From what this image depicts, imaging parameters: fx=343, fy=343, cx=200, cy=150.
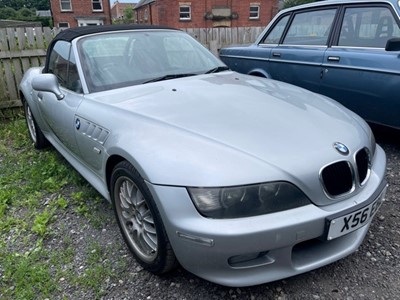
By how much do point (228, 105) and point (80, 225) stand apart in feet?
5.18

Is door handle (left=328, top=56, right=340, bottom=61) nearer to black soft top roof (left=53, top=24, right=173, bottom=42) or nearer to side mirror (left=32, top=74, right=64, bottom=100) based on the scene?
black soft top roof (left=53, top=24, right=173, bottom=42)

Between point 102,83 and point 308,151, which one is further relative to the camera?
point 102,83

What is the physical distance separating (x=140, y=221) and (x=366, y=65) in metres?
2.98

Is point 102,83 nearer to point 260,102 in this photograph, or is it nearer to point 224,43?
point 260,102

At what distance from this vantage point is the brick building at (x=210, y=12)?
31.8 metres

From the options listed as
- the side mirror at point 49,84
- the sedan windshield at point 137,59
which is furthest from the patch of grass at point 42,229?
the sedan windshield at point 137,59

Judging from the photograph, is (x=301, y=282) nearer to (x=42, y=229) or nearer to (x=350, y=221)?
(x=350, y=221)

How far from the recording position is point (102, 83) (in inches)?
111

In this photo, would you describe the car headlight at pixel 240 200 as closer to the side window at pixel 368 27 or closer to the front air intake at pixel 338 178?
the front air intake at pixel 338 178

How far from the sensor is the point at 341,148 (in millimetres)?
1924

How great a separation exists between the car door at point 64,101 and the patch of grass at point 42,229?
1.55 ft

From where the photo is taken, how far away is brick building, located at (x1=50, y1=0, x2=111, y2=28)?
3381 centimetres

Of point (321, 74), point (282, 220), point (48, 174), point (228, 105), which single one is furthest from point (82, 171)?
point (321, 74)

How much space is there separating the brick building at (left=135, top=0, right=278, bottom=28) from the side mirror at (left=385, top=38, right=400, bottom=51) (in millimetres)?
29780
